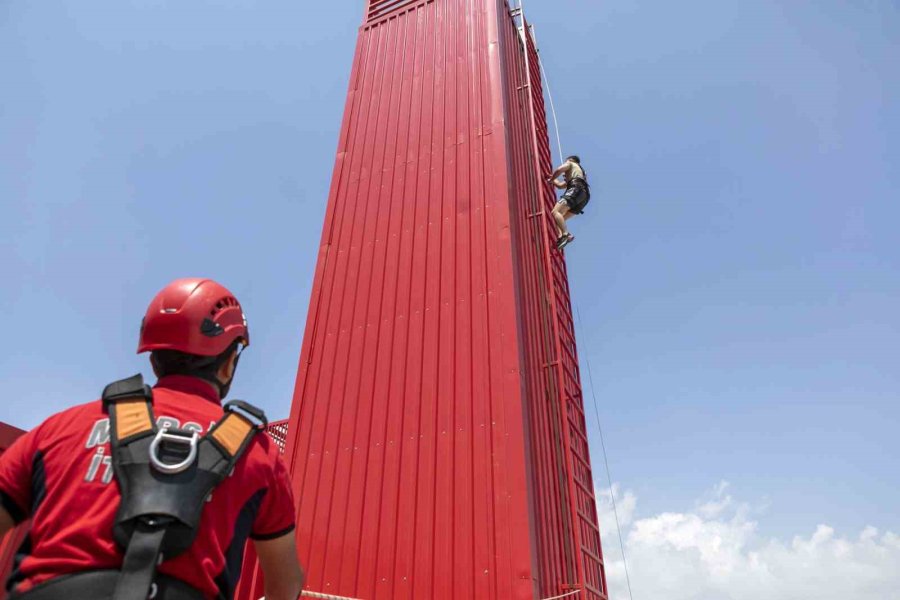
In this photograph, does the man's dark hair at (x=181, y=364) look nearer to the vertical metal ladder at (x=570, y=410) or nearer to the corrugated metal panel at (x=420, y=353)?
the corrugated metal panel at (x=420, y=353)

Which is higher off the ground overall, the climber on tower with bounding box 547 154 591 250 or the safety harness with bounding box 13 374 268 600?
the climber on tower with bounding box 547 154 591 250

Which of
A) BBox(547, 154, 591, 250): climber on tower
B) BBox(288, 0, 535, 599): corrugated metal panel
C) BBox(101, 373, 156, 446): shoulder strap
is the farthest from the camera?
BBox(547, 154, 591, 250): climber on tower

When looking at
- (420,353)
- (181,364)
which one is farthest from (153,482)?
(420,353)

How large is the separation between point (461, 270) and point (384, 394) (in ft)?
5.53

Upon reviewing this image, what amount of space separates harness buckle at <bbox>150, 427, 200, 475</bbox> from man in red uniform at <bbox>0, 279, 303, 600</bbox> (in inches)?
1.9

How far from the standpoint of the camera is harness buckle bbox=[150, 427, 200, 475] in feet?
4.54

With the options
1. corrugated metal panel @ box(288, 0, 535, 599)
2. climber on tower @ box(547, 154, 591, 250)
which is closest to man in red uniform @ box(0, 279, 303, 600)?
corrugated metal panel @ box(288, 0, 535, 599)

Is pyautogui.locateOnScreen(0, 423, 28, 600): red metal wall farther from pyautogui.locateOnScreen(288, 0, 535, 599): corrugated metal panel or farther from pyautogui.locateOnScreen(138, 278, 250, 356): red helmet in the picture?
pyautogui.locateOnScreen(138, 278, 250, 356): red helmet

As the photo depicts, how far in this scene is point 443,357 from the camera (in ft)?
20.5

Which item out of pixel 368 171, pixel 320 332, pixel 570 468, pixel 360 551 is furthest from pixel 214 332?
pixel 368 171

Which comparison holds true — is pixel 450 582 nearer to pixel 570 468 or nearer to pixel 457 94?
pixel 570 468

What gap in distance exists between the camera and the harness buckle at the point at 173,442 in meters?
1.38

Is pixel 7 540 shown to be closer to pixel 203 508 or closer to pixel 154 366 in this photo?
pixel 154 366

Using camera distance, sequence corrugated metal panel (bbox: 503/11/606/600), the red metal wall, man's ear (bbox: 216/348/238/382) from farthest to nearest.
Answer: the red metal wall < corrugated metal panel (bbox: 503/11/606/600) < man's ear (bbox: 216/348/238/382)
